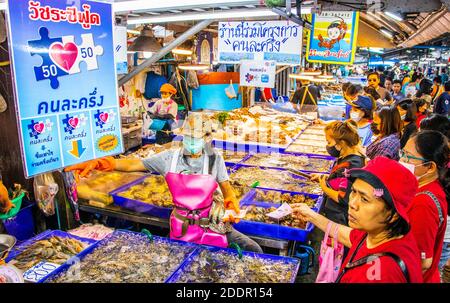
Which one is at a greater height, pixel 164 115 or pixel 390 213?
pixel 390 213

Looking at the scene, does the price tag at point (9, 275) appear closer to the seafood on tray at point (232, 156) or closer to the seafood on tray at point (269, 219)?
the seafood on tray at point (269, 219)

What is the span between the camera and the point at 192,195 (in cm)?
349

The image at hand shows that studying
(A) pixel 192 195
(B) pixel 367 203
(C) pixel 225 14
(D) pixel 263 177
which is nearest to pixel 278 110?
(D) pixel 263 177

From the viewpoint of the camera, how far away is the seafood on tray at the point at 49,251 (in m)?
3.20

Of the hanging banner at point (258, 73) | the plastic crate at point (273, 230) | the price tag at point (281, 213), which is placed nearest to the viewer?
the price tag at point (281, 213)

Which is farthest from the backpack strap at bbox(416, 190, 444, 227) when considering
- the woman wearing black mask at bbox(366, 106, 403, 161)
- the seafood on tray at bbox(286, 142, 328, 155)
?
the seafood on tray at bbox(286, 142, 328, 155)

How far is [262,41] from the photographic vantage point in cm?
652

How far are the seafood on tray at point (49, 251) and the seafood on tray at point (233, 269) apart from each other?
117 cm

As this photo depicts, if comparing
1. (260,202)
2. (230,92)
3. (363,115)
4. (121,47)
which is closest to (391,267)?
(260,202)

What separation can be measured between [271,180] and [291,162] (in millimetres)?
1129

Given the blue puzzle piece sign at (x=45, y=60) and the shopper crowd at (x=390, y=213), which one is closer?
the shopper crowd at (x=390, y=213)

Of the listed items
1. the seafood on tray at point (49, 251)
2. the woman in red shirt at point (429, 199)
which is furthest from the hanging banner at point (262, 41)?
the seafood on tray at point (49, 251)

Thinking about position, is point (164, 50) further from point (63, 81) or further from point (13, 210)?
point (13, 210)
